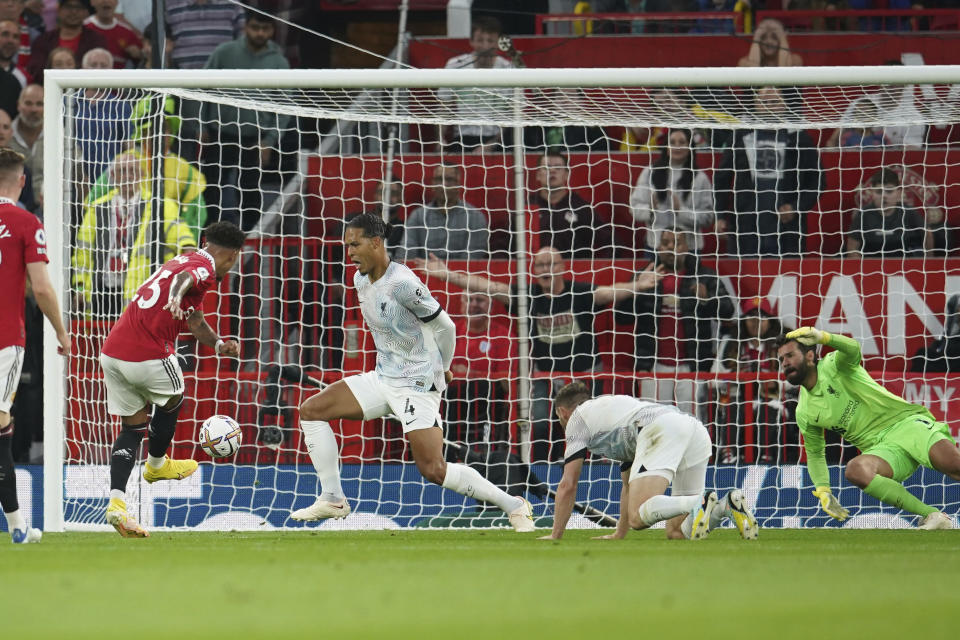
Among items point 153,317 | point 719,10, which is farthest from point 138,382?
point 719,10

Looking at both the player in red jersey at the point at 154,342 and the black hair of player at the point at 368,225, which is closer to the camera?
the player in red jersey at the point at 154,342

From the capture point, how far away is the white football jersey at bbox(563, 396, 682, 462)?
8359mm

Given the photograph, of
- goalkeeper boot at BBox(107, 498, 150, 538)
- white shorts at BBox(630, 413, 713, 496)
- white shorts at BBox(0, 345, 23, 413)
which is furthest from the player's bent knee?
white shorts at BBox(0, 345, 23, 413)

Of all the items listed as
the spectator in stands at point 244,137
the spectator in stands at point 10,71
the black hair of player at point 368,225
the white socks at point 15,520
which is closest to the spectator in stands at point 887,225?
the black hair of player at point 368,225

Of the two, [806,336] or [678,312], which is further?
[678,312]

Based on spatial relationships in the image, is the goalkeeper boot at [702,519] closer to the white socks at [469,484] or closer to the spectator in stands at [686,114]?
→ the white socks at [469,484]

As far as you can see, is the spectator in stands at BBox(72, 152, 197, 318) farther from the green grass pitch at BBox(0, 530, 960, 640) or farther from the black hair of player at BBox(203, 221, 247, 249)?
the green grass pitch at BBox(0, 530, 960, 640)

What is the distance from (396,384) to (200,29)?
6.32 metres

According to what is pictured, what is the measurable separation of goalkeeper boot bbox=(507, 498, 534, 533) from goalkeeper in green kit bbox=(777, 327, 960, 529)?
2022 mm

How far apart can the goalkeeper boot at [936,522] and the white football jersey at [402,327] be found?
359 centimetres

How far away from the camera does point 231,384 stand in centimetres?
1081

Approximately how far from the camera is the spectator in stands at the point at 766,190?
11.6 meters

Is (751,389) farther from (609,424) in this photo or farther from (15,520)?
(15,520)

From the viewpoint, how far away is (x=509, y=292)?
10805mm
